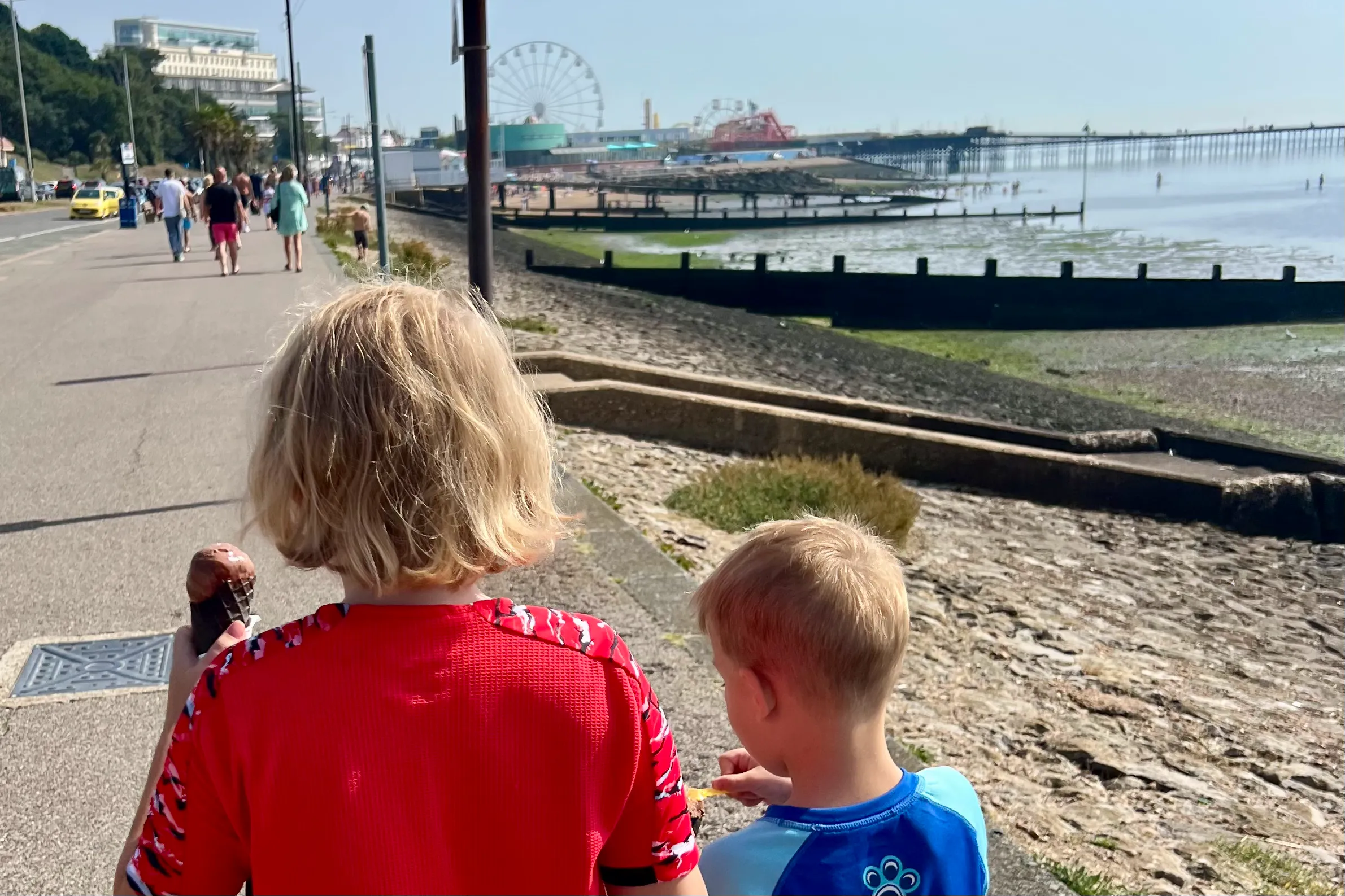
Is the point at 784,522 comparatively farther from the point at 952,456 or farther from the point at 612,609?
the point at 952,456

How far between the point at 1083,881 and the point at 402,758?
3.19 meters

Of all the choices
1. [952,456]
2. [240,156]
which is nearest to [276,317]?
[952,456]

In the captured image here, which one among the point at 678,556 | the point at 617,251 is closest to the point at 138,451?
the point at 678,556

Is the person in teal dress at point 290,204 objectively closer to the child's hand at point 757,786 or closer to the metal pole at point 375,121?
the metal pole at point 375,121

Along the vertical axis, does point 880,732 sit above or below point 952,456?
above

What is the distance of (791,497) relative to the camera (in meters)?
9.34

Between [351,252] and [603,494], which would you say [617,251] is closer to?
[351,252]

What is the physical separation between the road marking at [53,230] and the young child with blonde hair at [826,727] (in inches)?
1349

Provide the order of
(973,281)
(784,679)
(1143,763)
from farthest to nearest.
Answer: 1. (973,281)
2. (1143,763)
3. (784,679)

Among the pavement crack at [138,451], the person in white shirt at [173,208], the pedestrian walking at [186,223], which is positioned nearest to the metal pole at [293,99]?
the pedestrian walking at [186,223]

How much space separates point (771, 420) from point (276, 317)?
6.24 m

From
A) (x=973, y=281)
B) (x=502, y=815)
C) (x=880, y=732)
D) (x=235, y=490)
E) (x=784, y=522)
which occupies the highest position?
(x=235, y=490)

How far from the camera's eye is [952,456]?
40.7 ft

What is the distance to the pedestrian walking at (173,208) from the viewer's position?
21.6 meters
